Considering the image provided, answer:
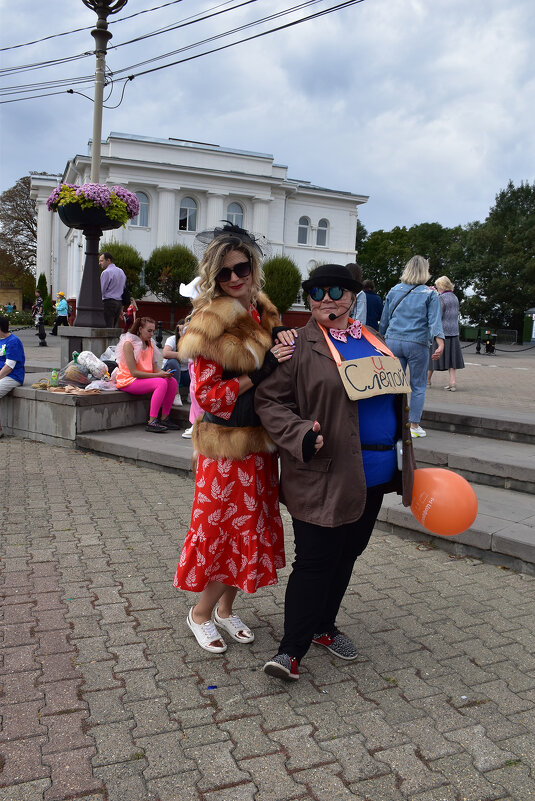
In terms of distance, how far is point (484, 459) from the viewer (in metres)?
6.32

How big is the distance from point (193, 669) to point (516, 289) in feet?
165

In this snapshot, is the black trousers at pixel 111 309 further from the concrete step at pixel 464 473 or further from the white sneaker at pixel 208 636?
the white sneaker at pixel 208 636

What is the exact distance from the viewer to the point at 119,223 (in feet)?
34.0

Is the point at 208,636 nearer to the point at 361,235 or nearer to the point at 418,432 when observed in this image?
the point at 418,432

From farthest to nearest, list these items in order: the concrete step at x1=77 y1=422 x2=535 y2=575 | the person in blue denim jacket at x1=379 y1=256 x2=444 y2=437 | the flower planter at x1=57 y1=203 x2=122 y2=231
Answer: the flower planter at x1=57 y1=203 x2=122 y2=231 < the person in blue denim jacket at x1=379 y1=256 x2=444 y2=437 < the concrete step at x1=77 y1=422 x2=535 y2=575

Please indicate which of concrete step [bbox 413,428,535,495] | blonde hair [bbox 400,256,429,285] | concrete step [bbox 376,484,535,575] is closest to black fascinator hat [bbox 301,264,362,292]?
concrete step [bbox 376,484,535,575]

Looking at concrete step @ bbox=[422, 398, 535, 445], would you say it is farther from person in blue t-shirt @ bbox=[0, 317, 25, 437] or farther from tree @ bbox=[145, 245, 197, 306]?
tree @ bbox=[145, 245, 197, 306]

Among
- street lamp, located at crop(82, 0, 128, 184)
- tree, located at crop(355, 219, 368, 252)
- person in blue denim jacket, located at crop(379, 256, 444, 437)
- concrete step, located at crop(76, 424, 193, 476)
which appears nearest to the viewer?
person in blue denim jacket, located at crop(379, 256, 444, 437)

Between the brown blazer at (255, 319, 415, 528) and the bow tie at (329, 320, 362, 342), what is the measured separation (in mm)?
71

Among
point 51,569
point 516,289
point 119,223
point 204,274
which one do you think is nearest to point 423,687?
point 204,274

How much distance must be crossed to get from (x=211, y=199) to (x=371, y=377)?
153 feet

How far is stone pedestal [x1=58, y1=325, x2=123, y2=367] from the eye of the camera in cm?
1040

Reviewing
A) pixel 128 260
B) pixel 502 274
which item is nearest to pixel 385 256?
pixel 502 274

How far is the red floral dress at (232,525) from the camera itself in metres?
3.29
